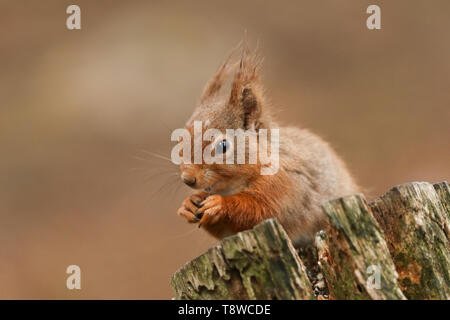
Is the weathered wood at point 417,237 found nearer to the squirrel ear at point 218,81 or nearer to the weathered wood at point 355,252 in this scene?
the weathered wood at point 355,252

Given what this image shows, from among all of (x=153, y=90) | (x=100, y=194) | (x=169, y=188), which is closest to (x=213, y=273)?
(x=169, y=188)

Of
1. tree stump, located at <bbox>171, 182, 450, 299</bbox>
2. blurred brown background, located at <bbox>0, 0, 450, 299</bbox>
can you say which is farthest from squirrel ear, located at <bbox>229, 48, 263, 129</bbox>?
blurred brown background, located at <bbox>0, 0, 450, 299</bbox>

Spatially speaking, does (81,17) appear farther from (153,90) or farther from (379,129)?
(379,129)

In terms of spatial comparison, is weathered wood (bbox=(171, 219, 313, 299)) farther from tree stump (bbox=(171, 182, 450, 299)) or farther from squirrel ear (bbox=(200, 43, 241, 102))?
squirrel ear (bbox=(200, 43, 241, 102))

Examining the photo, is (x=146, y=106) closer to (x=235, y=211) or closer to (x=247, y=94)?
(x=247, y=94)

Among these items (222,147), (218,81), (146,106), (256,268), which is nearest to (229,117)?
(222,147)

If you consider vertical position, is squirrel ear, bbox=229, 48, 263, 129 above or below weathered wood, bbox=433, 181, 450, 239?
above
